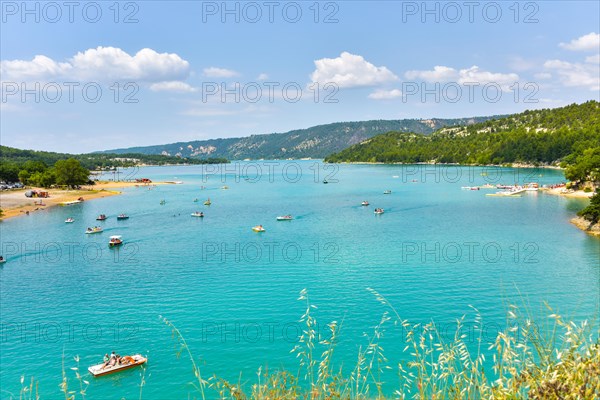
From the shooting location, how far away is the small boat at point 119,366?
110 feet

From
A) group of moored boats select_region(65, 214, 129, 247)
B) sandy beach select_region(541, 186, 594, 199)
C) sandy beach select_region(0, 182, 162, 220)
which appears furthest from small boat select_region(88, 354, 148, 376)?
sandy beach select_region(541, 186, 594, 199)

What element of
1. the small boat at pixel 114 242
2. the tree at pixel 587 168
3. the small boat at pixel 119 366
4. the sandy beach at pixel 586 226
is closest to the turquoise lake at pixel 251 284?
the small boat at pixel 119 366

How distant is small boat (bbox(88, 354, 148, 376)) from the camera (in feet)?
110

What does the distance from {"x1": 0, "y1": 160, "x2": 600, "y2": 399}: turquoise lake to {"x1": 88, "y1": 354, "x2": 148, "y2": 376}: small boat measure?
0.54 metres

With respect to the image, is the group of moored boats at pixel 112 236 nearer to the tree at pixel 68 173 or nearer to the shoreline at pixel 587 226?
the tree at pixel 68 173

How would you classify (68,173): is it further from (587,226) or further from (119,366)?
(587,226)

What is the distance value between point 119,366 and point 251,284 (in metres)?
22.9

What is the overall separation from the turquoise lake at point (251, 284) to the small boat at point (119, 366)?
0.54 metres

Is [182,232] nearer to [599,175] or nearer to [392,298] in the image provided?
[392,298]

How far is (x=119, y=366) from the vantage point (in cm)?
3416

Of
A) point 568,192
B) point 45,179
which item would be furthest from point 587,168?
point 45,179

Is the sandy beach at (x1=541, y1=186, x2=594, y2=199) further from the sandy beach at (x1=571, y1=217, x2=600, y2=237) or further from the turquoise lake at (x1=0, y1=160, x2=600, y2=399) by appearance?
the sandy beach at (x1=571, y1=217, x2=600, y2=237)

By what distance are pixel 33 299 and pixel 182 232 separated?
144 ft

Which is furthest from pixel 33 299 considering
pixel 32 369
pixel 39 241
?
pixel 39 241
